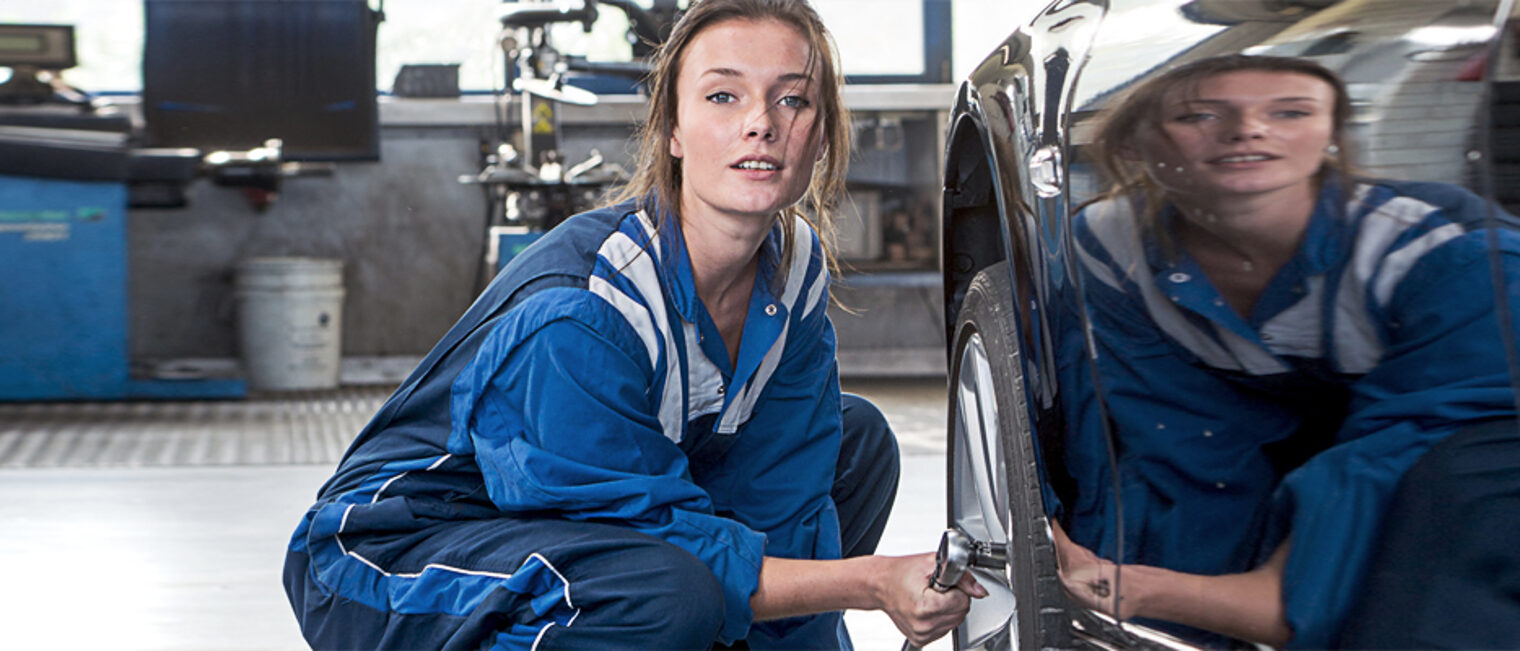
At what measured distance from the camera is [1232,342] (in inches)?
34.3

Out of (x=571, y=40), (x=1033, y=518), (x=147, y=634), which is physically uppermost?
(x=571, y=40)

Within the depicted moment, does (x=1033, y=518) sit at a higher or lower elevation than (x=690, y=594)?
higher

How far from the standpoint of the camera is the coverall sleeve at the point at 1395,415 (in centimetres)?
76

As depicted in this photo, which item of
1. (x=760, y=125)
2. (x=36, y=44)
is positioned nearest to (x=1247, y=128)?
(x=760, y=125)

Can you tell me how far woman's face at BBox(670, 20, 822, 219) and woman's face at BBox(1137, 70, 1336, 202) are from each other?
1.67ft

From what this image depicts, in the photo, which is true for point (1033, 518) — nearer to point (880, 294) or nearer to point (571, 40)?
point (880, 294)

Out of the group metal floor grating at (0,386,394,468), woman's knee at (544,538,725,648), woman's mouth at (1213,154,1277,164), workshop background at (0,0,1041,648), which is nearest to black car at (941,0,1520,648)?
woman's mouth at (1213,154,1277,164)

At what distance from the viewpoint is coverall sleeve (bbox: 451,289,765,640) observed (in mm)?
1292

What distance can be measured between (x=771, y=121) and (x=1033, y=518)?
18.5 inches

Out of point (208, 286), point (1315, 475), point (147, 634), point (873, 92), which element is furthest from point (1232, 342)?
point (208, 286)

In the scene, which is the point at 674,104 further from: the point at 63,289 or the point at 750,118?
the point at 63,289

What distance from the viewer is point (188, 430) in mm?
4301

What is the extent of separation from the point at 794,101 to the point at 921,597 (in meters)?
0.50

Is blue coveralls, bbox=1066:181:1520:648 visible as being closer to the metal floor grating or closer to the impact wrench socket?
the impact wrench socket
